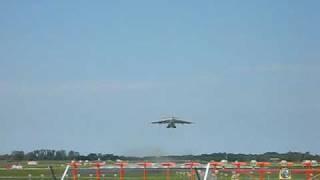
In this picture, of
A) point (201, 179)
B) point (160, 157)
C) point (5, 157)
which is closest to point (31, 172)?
point (160, 157)

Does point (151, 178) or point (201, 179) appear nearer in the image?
point (201, 179)

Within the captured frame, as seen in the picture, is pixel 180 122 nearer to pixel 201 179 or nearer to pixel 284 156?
Result: pixel 284 156

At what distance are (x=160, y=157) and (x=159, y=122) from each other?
31232 millimetres

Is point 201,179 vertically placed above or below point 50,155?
below

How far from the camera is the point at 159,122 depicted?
310 ft

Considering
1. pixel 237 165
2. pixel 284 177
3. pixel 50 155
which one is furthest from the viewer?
pixel 50 155

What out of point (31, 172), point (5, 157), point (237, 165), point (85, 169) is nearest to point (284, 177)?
point (237, 165)

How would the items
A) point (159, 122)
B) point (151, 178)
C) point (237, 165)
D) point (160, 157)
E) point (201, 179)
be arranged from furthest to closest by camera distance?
1. point (159, 122)
2. point (160, 157)
3. point (151, 178)
4. point (237, 165)
5. point (201, 179)

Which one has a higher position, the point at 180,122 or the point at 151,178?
the point at 180,122

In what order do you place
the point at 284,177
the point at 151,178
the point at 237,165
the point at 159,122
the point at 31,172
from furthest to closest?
the point at 159,122
the point at 31,172
the point at 151,178
the point at 284,177
the point at 237,165

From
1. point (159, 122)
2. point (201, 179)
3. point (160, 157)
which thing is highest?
point (159, 122)

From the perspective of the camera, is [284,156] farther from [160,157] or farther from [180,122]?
[160,157]

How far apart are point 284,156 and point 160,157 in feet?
99.0

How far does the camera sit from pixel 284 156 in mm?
89312
